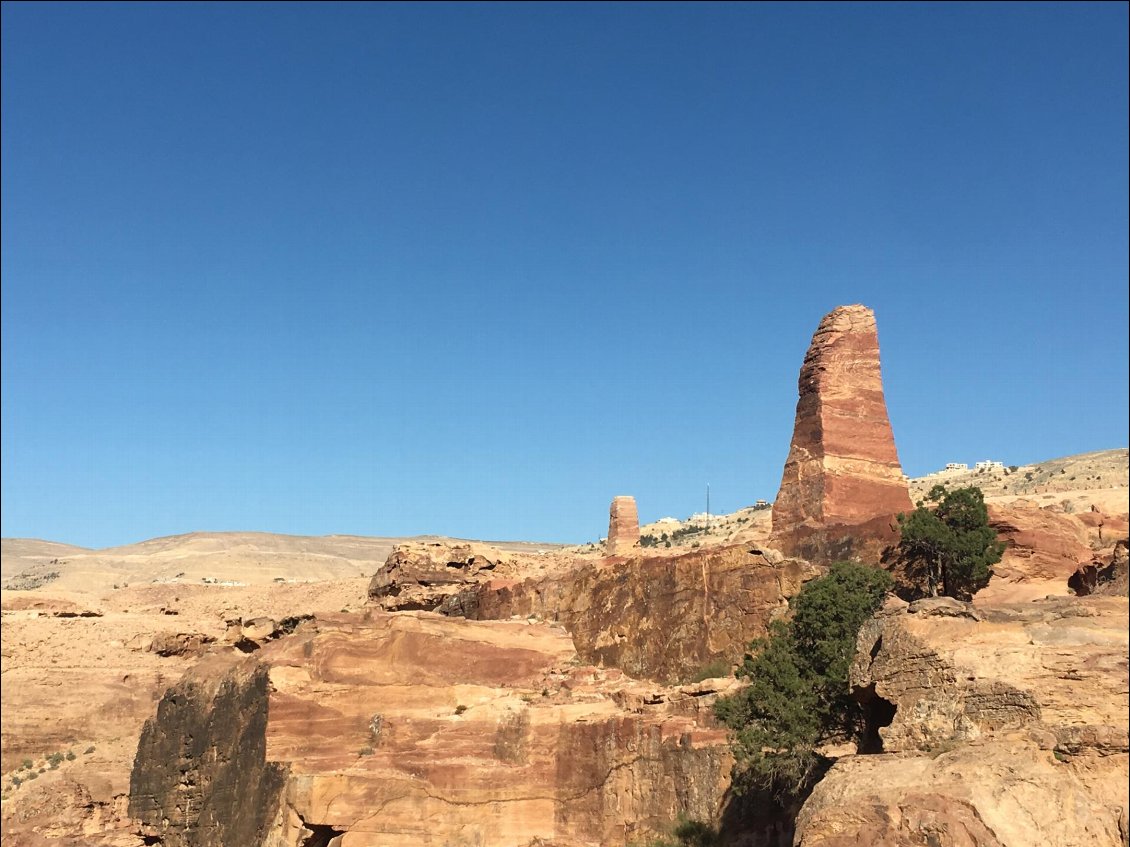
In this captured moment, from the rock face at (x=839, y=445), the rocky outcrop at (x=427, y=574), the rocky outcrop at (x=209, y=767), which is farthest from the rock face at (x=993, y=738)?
the rocky outcrop at (x=427, y=574)

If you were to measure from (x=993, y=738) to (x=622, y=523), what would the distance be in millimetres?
32029

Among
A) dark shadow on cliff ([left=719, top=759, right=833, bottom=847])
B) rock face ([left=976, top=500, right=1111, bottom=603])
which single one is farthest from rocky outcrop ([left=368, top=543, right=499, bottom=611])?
dark shadow on cliff ([left=719, top=759, right=833, bottom=847])

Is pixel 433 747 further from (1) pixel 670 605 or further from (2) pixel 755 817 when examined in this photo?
(1) pixel 670 605

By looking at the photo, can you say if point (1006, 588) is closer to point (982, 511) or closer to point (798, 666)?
point (982, 511)

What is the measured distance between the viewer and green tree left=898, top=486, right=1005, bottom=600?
22688mm

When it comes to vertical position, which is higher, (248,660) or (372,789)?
(248,660)

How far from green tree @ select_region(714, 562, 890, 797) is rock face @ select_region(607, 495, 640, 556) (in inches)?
818

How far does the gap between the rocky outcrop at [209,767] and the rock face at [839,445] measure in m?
13.5

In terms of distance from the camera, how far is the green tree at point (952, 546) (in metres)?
22.7

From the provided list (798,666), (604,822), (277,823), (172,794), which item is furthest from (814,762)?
(172,794)

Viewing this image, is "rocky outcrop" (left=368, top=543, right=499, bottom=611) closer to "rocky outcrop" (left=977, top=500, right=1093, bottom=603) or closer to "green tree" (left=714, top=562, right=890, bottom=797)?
"green tree" (left=714, top=562, right=890, bottom=797)

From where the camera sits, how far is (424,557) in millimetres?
33344

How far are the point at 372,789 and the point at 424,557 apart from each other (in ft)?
49.6

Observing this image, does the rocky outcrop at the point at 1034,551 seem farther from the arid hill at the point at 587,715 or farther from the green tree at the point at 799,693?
the green tree at the point at 799,693
